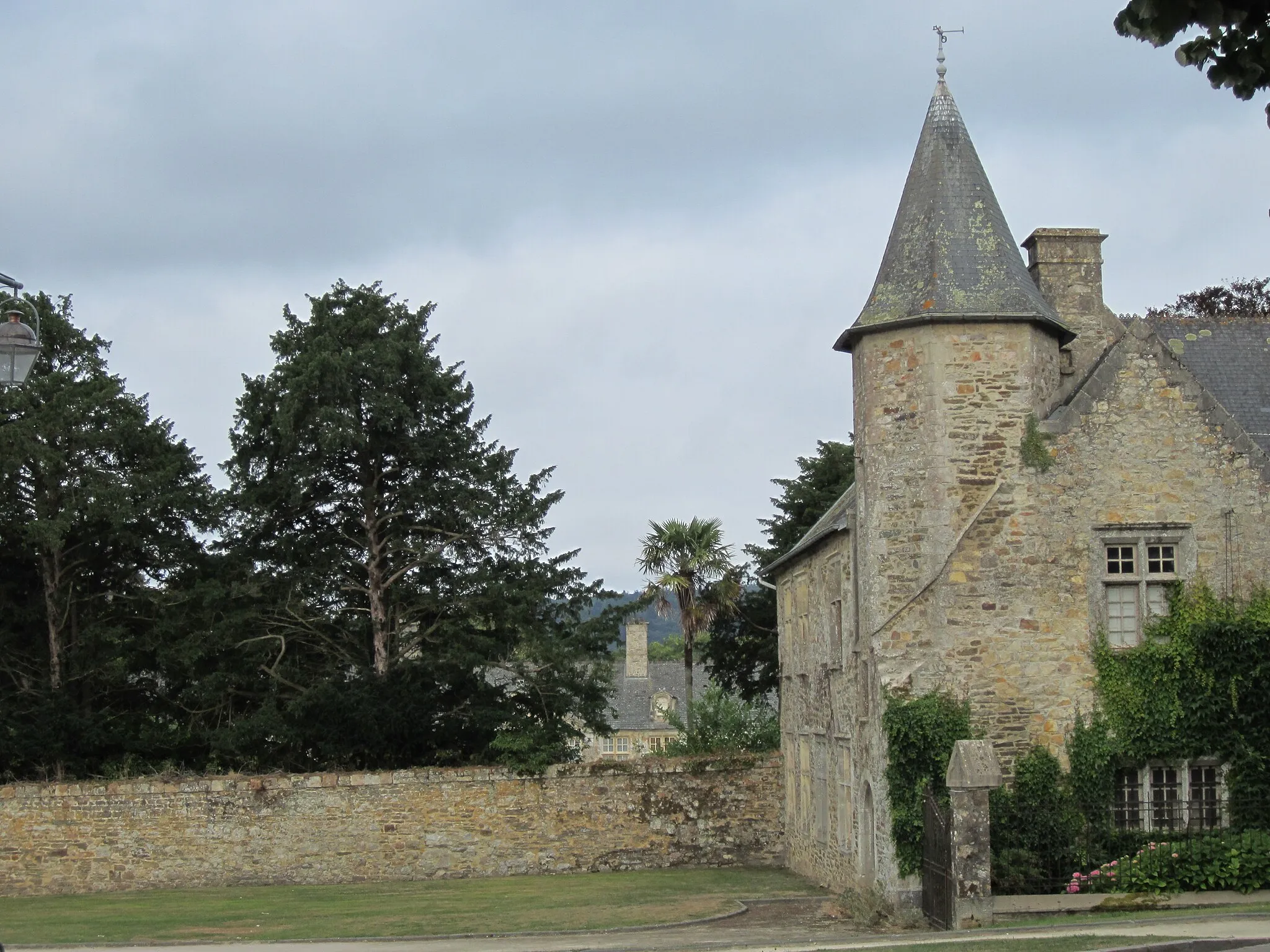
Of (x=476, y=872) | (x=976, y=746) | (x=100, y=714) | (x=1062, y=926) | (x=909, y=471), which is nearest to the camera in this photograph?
(x=1062, y=926)

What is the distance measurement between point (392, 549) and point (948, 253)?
16111mm

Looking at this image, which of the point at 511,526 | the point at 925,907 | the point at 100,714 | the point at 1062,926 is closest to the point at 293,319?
the point at 511,526

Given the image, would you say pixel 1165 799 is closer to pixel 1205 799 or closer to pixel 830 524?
pixel 1205 799

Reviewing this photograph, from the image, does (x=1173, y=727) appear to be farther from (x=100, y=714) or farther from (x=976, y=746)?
(x=100, y=714)

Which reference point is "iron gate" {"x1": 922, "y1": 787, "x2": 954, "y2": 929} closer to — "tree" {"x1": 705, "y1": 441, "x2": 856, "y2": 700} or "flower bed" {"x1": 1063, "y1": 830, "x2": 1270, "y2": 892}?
"flower bed" {"x1": 1063, "y1": 830, "x2": 1270, "y2": 892}

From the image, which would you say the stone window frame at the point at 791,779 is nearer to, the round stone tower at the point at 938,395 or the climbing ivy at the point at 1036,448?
the round stone tower at the point at 938,395

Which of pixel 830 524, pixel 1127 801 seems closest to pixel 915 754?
pixel 1127 801

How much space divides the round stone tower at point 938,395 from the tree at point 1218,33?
14.7 m

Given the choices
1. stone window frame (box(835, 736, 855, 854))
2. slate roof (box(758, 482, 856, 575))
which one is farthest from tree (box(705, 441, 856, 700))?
stone window frame (box(835, 736, 855, 854))

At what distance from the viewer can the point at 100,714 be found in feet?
103

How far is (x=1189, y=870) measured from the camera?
60.6ft

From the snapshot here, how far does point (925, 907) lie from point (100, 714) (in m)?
19.6

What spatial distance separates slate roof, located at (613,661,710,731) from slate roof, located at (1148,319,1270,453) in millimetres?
42397

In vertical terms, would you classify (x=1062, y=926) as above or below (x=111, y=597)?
below
